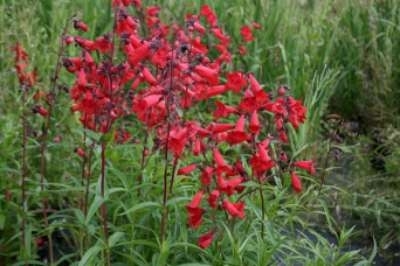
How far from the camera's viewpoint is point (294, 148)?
475 centimetres

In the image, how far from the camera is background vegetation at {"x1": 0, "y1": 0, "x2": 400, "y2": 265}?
323 cm

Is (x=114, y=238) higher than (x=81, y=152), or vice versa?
(x=81, y=152)

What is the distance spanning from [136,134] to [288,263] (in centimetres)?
163

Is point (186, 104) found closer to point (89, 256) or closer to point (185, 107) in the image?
point (185, 107)

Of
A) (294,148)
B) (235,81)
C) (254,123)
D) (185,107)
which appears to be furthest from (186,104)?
(294,148)

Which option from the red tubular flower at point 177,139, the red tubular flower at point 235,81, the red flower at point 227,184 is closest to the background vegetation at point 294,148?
the red flower at point 227,184

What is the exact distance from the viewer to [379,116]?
6008mm

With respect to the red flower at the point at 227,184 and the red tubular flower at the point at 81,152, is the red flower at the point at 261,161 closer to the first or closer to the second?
the red flower at the point at 227,184

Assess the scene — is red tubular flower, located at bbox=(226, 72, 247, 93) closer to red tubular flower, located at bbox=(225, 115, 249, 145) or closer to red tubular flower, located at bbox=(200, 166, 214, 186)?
red tubular flower, located at bbox=(225, 115, 249, 145)

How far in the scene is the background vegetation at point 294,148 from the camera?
3232 mm

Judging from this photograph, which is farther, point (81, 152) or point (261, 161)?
point (81, 152)

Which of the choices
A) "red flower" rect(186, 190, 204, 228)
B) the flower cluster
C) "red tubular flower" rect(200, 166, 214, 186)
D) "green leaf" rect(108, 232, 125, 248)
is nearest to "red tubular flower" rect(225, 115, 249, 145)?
the flower cluster

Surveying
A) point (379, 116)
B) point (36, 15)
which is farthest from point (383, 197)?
point (36, 15)

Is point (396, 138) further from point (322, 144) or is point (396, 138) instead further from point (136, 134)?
point (136, 134)
